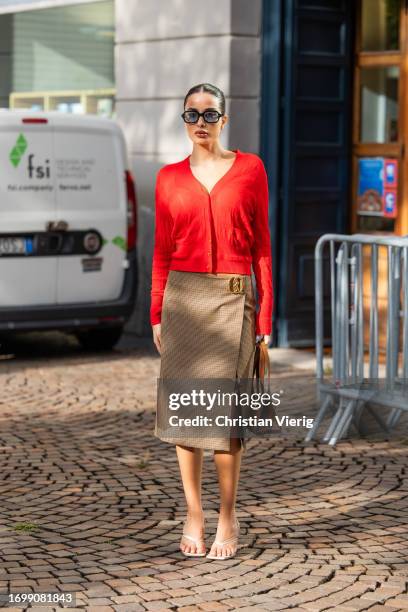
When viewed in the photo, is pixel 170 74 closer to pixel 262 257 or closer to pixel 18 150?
pixel 18 150

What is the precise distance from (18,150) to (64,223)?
0.69m

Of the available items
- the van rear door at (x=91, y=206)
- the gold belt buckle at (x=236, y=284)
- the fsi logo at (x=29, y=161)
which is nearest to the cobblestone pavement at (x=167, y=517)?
the gold belt buckle at (x=236, y=284)

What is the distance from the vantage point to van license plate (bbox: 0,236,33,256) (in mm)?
11219

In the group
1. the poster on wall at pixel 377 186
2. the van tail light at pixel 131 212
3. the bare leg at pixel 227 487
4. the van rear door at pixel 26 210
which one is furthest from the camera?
the poster on wall at pixel 377 186

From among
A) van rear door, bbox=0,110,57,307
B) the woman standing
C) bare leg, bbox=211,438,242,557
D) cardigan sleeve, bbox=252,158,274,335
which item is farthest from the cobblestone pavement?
van rear door, bbox=0,110,57,307

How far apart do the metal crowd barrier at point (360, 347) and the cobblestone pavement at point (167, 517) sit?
7.6 inches

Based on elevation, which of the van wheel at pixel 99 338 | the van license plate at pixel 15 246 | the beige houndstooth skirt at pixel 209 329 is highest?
the beige houndstooth skirt at pixel 209 329

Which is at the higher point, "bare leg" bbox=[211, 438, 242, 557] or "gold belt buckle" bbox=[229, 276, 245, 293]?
"gold belt buckle" bbox=[229, 276, 245, 293]

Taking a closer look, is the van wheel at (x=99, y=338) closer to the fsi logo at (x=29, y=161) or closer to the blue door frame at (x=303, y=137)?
the blue door frame at (x=303, y=137)

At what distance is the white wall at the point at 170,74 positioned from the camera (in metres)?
12.3

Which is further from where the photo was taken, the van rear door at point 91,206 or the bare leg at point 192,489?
the van rear door at point 91,206

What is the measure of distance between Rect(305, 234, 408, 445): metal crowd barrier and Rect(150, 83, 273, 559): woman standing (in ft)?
7.59

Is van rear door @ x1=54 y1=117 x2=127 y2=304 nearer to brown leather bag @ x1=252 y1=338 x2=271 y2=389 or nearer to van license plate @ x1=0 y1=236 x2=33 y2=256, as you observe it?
van license plate @ x1=0 y1=236 x2=33 y2=256

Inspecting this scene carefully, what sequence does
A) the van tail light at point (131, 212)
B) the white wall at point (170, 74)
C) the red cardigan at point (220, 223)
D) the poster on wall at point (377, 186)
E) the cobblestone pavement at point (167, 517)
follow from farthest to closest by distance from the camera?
the white wall at point (170, 74) → the poster on wall at point (377, 186) → the van tail light at point (131, 212) → the red cardigan at point (220, 223) → the cobblestone pavement at point (167, 517)
